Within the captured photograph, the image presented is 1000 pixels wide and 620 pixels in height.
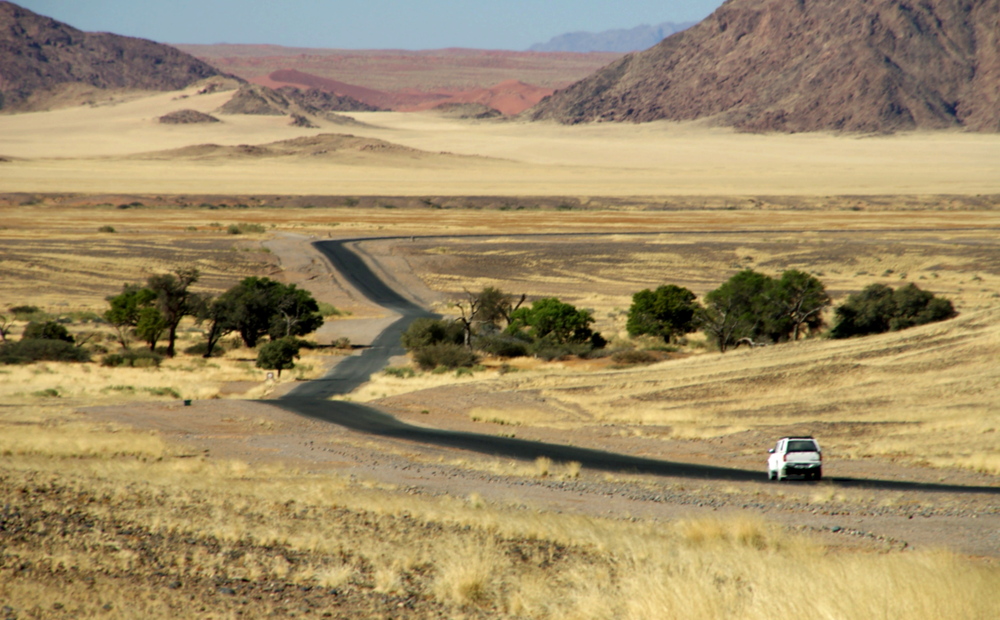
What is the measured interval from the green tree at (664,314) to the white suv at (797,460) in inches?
1020

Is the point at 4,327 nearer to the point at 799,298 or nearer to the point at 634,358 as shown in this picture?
the point at 634,358

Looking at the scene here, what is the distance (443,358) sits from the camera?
129ft

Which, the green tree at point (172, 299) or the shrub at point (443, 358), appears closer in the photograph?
the shrub at point (443, 358)

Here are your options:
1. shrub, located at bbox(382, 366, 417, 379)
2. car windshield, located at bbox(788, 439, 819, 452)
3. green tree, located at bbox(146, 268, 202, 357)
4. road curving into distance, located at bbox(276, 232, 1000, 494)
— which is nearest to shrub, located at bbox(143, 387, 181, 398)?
road curving into distance, located at bbox(276, 232, 1000, 494)

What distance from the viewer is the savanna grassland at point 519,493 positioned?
9.36 m

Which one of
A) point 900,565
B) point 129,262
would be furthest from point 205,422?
point 129,262

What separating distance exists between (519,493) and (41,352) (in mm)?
30413

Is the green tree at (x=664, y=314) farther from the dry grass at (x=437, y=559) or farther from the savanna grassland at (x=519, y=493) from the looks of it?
the dry grass at (x=437, y=559)

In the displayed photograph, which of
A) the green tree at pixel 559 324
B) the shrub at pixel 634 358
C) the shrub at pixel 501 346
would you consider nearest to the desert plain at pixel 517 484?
the shrub at pixel 634 358

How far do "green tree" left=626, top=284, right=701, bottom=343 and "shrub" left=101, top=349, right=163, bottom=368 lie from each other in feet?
71.3

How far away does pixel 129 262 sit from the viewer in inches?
2987

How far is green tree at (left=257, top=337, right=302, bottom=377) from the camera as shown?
3812cm

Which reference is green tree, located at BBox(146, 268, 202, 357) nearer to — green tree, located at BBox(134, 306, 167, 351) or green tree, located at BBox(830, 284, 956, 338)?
green tree, located at BBox(134, 306, 167, 351)

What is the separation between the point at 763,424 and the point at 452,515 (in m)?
14.6
